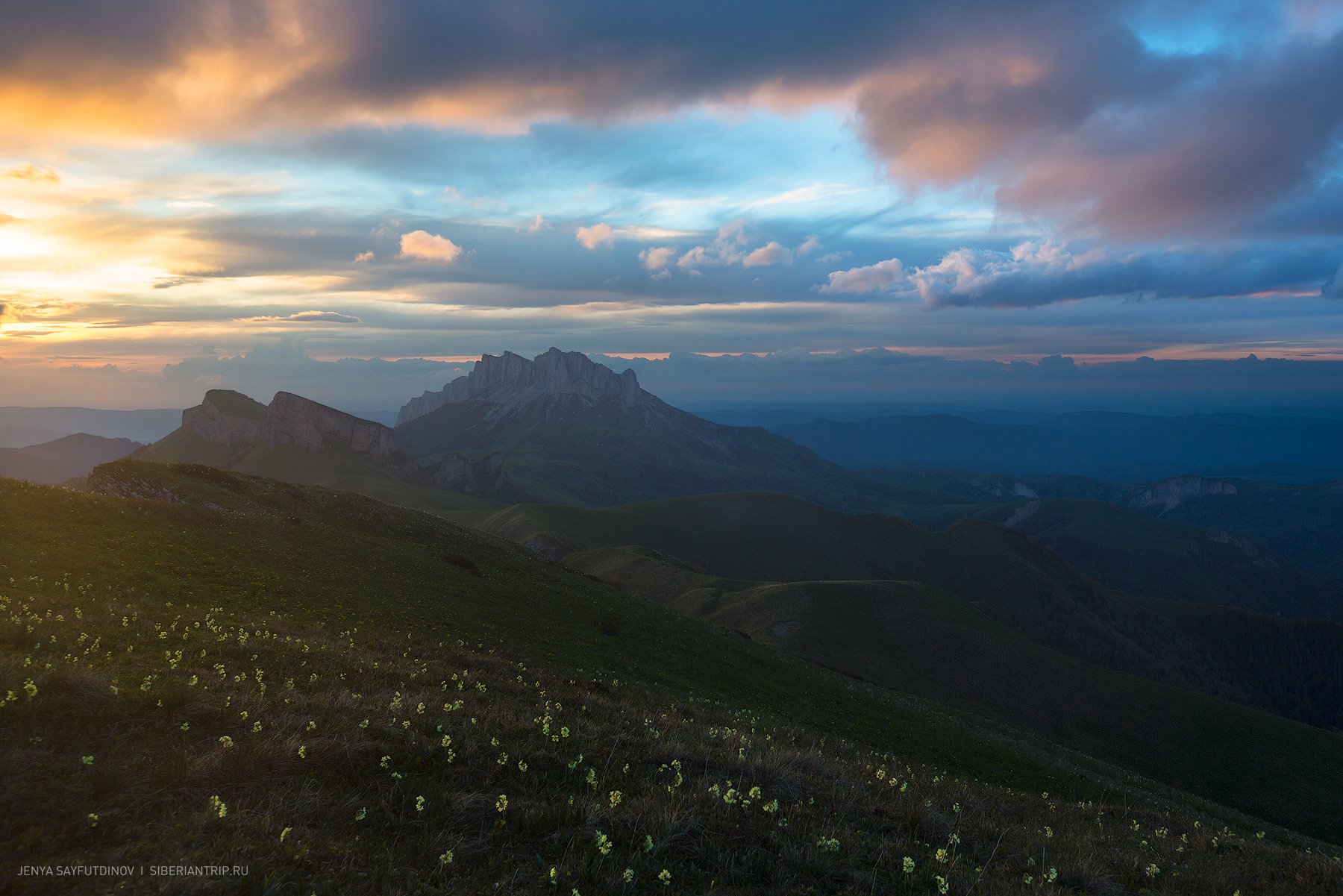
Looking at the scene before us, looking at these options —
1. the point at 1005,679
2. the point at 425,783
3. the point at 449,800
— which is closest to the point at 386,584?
the point at 425,783

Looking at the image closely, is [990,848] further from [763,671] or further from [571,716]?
[763,671]

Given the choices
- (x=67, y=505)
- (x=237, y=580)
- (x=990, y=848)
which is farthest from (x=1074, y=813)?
(x=67, y=505)

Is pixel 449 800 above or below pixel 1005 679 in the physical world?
above

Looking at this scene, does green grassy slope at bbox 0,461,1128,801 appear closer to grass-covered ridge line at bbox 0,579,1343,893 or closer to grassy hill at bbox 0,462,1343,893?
grassy hill at bbox 0,462,1343,893

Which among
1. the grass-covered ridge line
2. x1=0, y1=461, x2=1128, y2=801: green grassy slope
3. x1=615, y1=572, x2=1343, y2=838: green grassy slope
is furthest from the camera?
x1=615, y1=572, x2=1343, y2=838: green grassy slope

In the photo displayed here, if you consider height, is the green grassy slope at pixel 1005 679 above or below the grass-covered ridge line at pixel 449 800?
below

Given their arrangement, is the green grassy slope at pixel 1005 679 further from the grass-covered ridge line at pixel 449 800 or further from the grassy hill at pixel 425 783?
the grass-covered ridge line at pixel 449 800

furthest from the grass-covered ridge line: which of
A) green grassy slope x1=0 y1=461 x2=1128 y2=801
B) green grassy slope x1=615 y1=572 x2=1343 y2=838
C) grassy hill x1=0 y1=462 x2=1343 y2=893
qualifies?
green grassy slope x1=615 y1=572 x2=1343 y2=838

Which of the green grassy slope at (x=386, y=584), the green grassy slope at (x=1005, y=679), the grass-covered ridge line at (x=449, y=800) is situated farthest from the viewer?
the green grassy slope at (x=1005, y=679)

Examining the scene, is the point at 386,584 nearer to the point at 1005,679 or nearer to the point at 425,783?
the point at 425,783

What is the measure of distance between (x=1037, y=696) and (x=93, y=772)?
88.5 metres

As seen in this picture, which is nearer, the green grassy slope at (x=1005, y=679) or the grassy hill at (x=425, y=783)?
the grassy hill at (x=425, y=783)

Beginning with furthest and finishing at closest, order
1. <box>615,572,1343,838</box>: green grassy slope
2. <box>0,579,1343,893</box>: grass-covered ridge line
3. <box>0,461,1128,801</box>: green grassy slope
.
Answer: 1. <box>615,572,1343,838</box>: green grassy slope
2. <box>0,461,1128,801</box>: green grassy slope
3. <box>0,579,1343,893</box>: grass-covered ridge line

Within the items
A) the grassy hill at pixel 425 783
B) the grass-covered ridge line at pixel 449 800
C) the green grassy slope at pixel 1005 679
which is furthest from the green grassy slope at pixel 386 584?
the green grassy slope at pixel 1005 679
